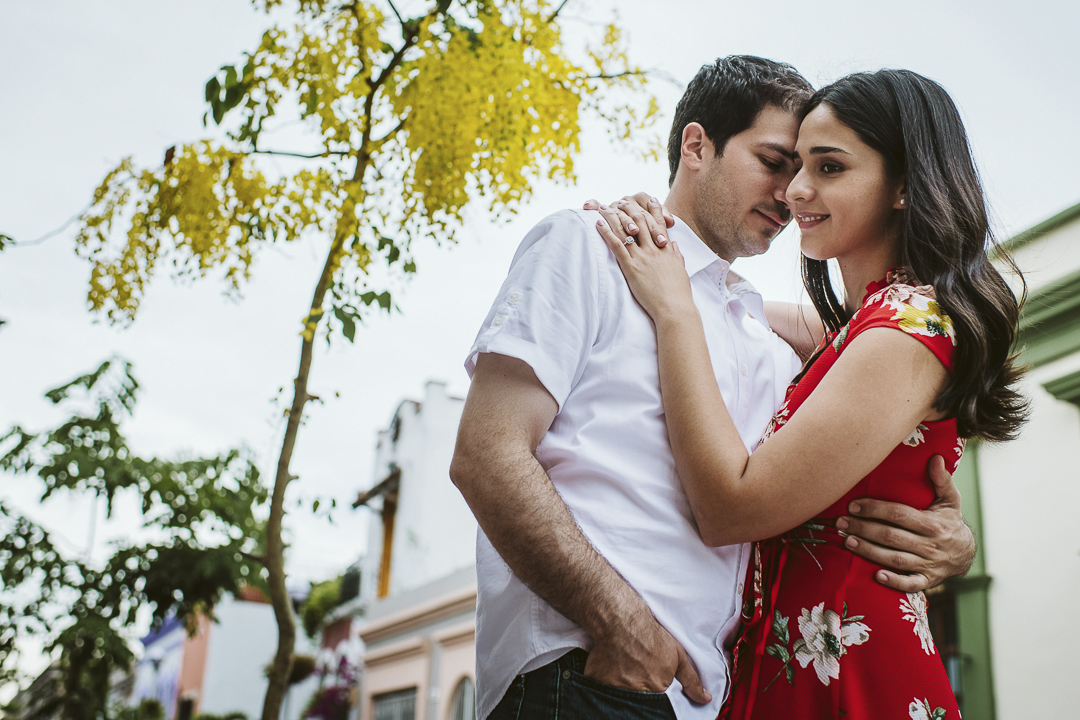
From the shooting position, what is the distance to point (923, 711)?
160 cm

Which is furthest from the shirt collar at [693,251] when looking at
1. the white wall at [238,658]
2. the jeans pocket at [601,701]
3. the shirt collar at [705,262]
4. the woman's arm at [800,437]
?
the white wall at [238,658]

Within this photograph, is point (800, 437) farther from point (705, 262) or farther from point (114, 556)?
point (114, 556)

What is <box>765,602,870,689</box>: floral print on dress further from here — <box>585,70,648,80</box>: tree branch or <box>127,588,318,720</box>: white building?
<box>127,588,318,720</box>: white building

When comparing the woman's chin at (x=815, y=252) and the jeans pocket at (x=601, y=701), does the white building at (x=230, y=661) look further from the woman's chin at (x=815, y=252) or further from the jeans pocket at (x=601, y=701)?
the jeans pocket at (x=601, y=701)

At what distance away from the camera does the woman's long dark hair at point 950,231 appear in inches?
67.8

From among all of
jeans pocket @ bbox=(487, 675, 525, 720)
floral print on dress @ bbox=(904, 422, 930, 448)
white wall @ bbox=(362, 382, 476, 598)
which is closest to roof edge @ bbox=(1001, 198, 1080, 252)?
floral print on dress @ bbox=(904, 422, 930, 448)

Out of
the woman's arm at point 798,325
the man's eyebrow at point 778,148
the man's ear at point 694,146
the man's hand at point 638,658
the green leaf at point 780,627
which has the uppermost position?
the man's ear at point 694,146

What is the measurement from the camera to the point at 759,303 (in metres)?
2.30

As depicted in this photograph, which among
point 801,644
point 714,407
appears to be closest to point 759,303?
point 714,407

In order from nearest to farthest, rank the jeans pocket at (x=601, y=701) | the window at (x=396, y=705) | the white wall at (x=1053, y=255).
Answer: the jeans pocket at (x=601, y=701) < the white wall at (x=1053, y=255) < the window at (x=396, y=705)

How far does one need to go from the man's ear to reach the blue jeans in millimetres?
1455

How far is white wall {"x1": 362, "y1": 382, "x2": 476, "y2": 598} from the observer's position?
16.7 meters

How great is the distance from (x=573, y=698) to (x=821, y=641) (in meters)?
0.53

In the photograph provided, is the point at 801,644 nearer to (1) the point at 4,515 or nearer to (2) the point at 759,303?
(2) the point at 759,303
